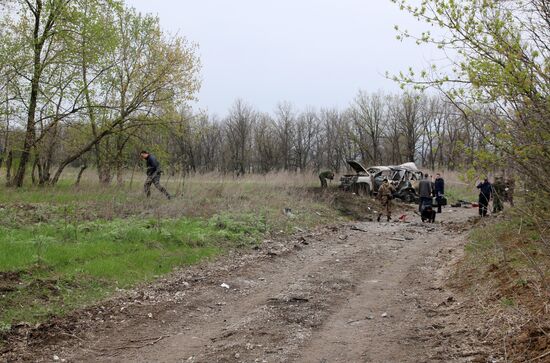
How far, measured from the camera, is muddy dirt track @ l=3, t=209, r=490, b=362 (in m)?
5.11

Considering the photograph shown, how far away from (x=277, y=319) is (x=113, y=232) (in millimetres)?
5391

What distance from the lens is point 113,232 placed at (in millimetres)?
10273

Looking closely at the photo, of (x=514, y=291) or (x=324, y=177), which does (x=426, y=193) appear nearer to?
(x=324, y=177)

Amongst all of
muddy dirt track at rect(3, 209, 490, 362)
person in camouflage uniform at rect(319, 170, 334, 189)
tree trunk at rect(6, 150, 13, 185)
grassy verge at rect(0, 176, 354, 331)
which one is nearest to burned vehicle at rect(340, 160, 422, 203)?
person in camouflage uniform at rect(319, 170, 334, 189)

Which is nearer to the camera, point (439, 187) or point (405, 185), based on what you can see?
point (439, 187)

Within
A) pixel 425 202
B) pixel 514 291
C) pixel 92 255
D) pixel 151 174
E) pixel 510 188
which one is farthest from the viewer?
pixel 425 202

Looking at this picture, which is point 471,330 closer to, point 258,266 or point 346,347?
point 346,347

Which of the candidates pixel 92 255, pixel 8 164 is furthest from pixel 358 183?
pixel 92 255

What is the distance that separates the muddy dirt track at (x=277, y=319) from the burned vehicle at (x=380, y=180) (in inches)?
604

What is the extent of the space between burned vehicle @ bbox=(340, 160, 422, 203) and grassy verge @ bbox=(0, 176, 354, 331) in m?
5.18

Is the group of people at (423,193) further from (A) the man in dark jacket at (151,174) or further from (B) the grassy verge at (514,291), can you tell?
(B) the grassy verge at (514,291)

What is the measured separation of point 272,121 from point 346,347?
74515mm

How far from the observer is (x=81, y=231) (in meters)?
10.6

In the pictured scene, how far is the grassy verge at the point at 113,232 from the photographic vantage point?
22.7 feet
